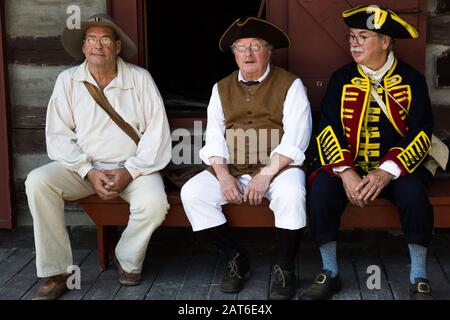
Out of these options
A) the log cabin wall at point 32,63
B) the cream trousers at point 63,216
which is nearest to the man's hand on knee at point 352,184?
the cream trousers at point 63,216

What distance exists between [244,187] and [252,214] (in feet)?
0.53

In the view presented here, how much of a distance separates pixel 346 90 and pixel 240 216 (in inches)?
36.5

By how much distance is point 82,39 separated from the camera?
4.28 m

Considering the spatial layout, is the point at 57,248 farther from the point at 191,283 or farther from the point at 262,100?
the point at 262,100

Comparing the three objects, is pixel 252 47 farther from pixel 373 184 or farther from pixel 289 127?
pixel 373 184

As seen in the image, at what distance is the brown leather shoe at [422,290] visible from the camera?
3578mm

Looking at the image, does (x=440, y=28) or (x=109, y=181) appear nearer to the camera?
(x=109, y=181)

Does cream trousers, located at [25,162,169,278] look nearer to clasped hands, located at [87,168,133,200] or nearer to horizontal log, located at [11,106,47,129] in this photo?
clasped hands, located at [87,168,133,200]

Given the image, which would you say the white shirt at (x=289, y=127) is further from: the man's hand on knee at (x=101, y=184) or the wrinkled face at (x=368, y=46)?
the man's hand on knee at (x=101, y=184)

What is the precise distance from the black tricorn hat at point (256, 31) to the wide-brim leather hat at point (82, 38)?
623mm

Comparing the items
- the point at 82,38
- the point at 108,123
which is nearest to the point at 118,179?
the point at 108,123

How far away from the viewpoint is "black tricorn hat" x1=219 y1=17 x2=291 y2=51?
399 cm

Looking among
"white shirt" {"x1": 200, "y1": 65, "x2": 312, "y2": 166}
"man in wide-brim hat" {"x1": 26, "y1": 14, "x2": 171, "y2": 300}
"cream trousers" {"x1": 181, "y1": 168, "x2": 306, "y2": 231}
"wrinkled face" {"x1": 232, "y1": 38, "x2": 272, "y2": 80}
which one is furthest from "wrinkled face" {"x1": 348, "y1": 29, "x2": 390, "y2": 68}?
"man in wide-brim hat" {"x1": 26, "y1": 14, "x2": 171, "y2": 300}

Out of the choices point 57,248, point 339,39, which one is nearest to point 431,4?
point 339,39
